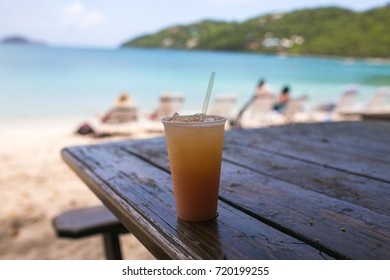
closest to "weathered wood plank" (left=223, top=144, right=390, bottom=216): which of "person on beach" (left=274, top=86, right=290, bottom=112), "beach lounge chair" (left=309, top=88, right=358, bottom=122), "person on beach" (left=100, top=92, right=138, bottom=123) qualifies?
"person on beach" (left=100, top=92, right=138, bottom=123)

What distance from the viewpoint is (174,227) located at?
69 centimetres

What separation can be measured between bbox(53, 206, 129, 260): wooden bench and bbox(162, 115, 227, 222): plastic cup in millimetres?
976

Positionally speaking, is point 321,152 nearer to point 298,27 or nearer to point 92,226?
point 92,226

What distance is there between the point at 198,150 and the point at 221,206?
201 millimetres

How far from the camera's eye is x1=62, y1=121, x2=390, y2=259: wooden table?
0.62 meters

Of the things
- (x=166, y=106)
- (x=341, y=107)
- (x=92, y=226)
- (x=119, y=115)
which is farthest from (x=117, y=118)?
(x=92, y=226)

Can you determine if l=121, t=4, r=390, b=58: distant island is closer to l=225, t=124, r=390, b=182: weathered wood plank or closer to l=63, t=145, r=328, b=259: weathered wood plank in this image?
l=225, t=124, r=390, b=182: weathered wood plank

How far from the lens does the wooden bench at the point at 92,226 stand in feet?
5.10

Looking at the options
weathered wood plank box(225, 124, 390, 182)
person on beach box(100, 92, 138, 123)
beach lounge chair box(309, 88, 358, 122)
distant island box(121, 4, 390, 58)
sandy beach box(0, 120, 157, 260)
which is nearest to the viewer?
weathered wood plank box(225, 124, 390, 182)

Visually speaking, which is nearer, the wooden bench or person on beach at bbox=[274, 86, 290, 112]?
the wooden bench

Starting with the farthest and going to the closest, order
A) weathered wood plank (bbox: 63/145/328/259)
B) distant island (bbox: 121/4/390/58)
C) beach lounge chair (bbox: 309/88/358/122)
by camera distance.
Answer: beach lounge chair (bbox: 309/88/358/122)
distant island (bbox: 121/4/390/58)
weathered wood plank (bbox: 63/145/328/259)

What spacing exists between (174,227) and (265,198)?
0.27m

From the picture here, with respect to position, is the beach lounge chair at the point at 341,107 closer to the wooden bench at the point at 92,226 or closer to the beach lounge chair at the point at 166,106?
the beach lounge chair at the point at 166,106

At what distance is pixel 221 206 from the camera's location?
809 millimetres
